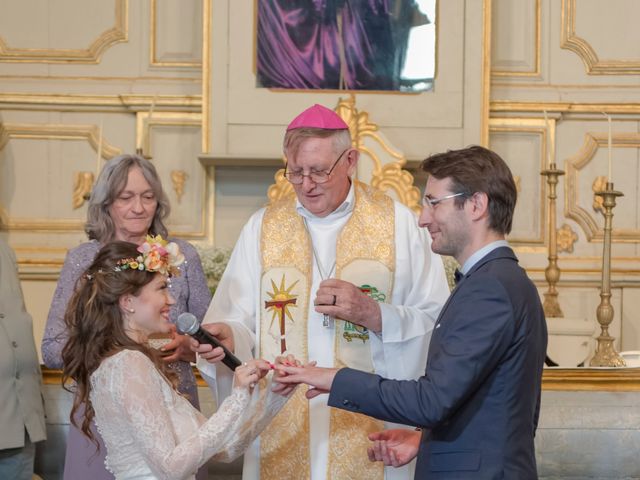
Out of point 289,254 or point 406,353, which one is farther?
point 289,254

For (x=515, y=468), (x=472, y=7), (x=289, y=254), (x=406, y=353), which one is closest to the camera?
(x=515, y=468)

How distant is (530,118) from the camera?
670 centimetres

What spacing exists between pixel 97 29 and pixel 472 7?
2.20 m

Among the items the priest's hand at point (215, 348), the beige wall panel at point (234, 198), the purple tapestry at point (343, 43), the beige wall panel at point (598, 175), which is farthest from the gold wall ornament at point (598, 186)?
the priest's hand at point (215, 348)

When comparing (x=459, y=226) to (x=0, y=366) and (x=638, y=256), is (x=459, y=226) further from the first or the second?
(x=638, y=256)

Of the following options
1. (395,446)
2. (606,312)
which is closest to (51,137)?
(606,312)

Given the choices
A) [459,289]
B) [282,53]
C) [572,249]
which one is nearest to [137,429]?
[459,289]

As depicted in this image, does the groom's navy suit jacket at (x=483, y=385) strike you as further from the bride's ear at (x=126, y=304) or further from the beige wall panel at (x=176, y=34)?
the beige wall panel at (x=176, y=34)

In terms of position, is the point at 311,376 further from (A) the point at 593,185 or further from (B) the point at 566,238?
(A) the point at 593,185

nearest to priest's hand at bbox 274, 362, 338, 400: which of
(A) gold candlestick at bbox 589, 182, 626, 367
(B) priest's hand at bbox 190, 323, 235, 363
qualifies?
(B) priest's hand at bbox 190, 323, 235, 363

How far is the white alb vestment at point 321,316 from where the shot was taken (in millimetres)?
3686

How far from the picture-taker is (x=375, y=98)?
251 inches

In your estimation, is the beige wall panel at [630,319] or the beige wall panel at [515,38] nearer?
the beige wall panel at [630,319]

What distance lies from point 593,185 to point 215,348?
Answer: 3.95 metres
